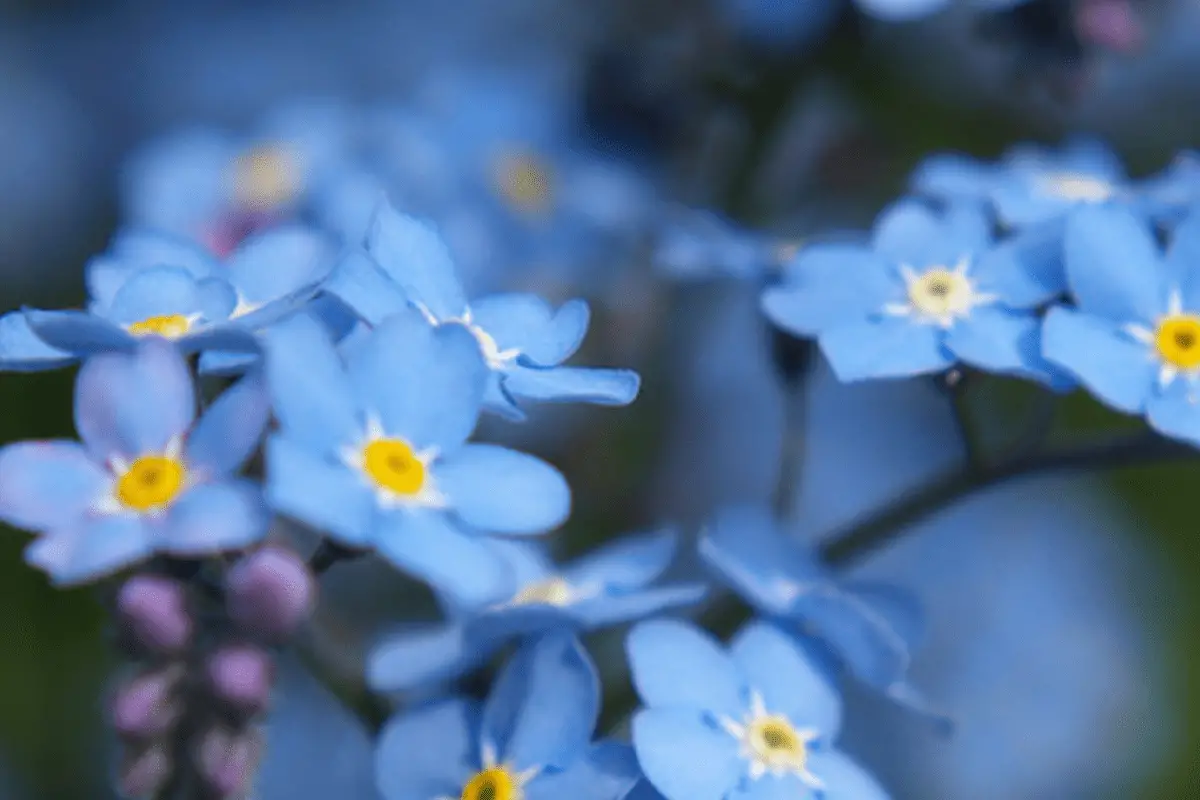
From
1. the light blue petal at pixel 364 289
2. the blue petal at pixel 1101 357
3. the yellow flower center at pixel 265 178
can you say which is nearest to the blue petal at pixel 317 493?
the light blue petal at pixel 364 289

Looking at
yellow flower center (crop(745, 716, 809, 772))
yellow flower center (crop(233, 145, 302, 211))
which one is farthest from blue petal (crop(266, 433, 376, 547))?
yellow flower center (crop(233, 145, 302, 211))

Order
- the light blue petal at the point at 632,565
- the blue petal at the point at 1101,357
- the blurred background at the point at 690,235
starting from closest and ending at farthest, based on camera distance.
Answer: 1. the blue petal at the point at 1101,357
2. the light blue petal at the point at 632,565
3. the blurred background at the point at 690,235

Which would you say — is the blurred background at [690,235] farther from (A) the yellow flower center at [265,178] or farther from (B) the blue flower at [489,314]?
(B) the blue flower at [489,314]

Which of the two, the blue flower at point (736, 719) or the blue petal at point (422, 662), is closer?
the blue flower at point (736, 719)

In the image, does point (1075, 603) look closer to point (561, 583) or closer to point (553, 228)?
point (553, 228)

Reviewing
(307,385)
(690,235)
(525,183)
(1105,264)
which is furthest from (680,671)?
(525,183)

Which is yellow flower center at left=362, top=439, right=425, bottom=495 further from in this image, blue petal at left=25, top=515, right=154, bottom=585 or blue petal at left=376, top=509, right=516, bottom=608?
blue petal at left=25, top=515, right=154, bottom=585
